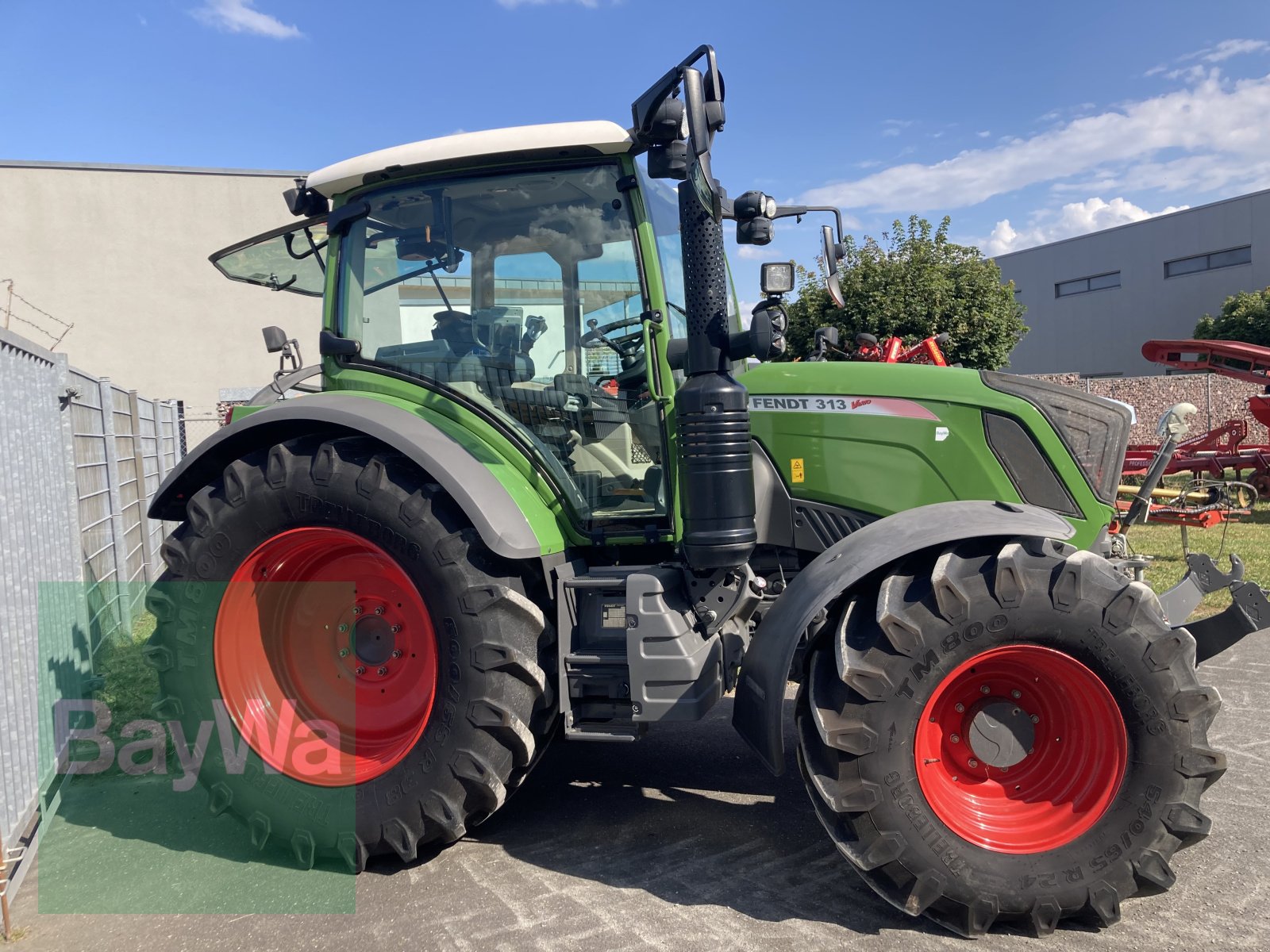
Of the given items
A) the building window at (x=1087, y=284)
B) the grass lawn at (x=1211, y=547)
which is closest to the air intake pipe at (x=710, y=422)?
the grass lawn at (x=1211, y=547)

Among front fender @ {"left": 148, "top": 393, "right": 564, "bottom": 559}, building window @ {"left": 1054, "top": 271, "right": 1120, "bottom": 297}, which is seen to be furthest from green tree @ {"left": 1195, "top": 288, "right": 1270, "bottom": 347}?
front fender @ {"left": 148, "top": 393, "right": 564, "bottom": 559}

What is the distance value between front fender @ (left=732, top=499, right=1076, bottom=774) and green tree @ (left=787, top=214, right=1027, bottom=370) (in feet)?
43.7

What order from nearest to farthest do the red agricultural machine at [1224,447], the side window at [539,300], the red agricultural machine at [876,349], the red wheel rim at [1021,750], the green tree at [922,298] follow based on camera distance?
the red wheel rim at [1021,750] → the side window at [539,300] → the red agricultural machine at [876,349] → the red agricultural machine at [1224,447] → the green tree at [922,298]

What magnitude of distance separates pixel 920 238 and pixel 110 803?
1683 centimetres

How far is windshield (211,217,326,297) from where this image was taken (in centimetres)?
396

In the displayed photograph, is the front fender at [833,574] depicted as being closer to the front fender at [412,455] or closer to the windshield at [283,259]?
→ the front fender at [412,455]

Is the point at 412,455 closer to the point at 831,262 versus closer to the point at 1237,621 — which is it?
the point at 831,262

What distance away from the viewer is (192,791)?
3.76 metres

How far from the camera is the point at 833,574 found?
2807 millimetres

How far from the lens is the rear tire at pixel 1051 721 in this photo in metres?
2.58

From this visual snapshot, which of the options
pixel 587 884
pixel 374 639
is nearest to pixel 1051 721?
pixel 587 884

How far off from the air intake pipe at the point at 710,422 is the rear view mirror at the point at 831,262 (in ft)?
2.87

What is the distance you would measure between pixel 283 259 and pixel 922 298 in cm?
1442

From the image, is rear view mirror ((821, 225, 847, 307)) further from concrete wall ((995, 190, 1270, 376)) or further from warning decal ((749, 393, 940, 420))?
concrete wall ((995, 190, 1270, 376))
